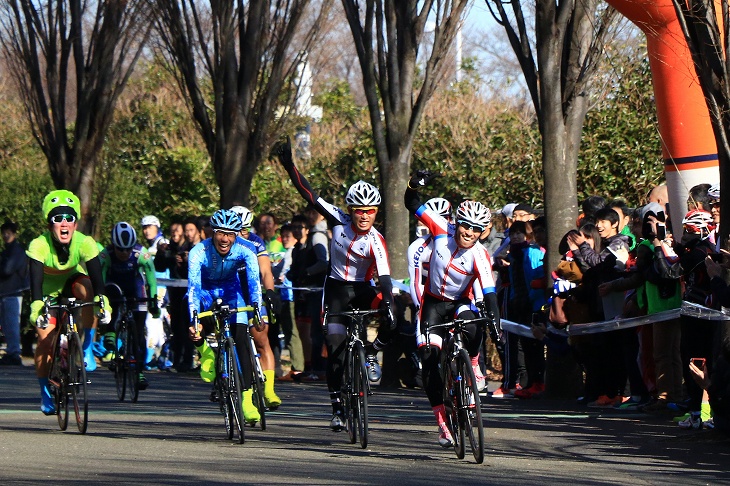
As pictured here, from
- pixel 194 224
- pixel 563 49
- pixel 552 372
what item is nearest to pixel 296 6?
pixel 194 224

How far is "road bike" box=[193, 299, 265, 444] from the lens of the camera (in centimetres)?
1122

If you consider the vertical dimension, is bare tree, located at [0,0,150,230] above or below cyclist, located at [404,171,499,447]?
above

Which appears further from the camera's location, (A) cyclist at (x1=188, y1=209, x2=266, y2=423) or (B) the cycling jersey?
(B) the cycling jersey

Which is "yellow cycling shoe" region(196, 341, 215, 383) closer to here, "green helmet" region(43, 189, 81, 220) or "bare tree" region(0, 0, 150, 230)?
"green helmet" region(43, 189, 81, 220)

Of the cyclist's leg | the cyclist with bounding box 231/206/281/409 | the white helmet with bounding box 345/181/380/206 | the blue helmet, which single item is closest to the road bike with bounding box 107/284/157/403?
the cyclist's leg

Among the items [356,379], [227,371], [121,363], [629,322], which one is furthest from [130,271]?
[629,322]

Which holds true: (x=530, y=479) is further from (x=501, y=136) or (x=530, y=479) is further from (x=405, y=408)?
(x=501, y=136)

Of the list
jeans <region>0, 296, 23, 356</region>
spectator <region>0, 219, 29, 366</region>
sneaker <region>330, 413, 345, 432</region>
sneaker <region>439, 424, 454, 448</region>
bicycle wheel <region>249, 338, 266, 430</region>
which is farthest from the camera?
jeans <region>0, 296, 23, 356</region>

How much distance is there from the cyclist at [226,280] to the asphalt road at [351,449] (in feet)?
1.80

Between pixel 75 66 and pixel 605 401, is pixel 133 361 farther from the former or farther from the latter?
pixel 75 66

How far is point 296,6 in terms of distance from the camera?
19.2 m

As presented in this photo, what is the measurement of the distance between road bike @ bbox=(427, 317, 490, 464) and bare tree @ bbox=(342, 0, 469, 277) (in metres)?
8.10

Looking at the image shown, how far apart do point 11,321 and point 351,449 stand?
11.0 m

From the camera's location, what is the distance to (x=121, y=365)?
592 inches
